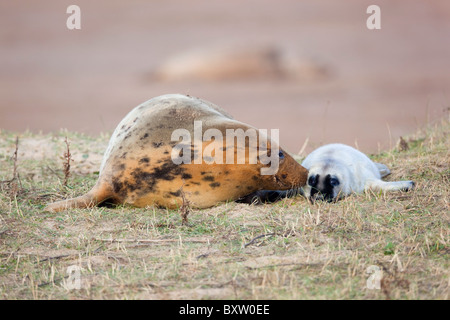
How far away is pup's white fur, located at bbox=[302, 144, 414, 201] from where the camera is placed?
5574mm

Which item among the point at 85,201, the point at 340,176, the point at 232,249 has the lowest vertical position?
the point at 232,249

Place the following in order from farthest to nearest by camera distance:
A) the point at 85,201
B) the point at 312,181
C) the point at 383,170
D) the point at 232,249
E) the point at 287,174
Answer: the point at 383,170, the point at 312,181, the point at 287,174, the point at 85,201, the point at 232,249

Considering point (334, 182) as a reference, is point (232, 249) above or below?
below

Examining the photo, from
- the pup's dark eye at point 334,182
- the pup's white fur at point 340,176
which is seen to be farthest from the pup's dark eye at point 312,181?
the pup's dark eye at point 334,182

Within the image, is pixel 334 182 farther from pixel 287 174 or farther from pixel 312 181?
pixel 287 174

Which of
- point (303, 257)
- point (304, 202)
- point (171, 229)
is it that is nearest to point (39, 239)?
point (171, 229)

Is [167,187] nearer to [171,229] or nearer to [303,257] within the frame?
[171,229]

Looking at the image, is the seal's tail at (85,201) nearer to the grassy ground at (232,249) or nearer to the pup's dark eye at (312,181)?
the grassy ground at (232,249)

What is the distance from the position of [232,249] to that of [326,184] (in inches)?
64.7

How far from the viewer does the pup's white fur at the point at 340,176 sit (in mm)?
5574

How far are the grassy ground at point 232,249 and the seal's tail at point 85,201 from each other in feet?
0.36

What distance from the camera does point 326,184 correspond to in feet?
18.3

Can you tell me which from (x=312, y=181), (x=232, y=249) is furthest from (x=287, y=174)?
(x=232, y=249)

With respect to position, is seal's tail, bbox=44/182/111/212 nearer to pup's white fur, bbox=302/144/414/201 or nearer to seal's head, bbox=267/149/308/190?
seal's head, bbox=267/149/308/190
